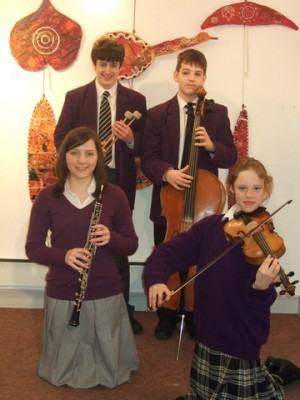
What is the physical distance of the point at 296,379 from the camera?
7.85 feet

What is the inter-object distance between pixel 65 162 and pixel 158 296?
2.92 feet

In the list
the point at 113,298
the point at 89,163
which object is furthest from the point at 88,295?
the point at 89,163

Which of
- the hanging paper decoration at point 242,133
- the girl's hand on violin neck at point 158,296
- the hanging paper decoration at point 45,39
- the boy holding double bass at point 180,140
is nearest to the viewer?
the girl's hand on violin neck at point 158,296

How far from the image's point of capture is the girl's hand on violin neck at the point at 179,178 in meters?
2.55

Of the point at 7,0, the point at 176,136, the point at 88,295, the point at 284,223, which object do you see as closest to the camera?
A: the point at 88,295

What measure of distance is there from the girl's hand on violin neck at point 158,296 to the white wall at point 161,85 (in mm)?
1700

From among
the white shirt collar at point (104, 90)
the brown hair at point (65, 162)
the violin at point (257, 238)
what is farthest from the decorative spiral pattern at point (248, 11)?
the violin at point (257, 238)

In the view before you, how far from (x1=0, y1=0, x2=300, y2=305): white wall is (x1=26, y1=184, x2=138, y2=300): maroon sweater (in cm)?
110

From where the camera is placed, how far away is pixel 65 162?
2.31m

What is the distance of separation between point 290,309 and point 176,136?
147 centimetres

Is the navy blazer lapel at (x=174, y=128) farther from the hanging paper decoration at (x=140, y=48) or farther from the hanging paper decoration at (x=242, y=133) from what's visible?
the hanging paper decoration at (x=242, y=133)

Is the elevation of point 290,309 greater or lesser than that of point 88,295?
lesser

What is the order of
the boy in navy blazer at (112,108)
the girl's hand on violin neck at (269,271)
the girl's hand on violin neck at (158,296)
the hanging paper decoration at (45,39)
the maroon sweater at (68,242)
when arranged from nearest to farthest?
the girl's hand on violin neck at (269,271) → the girl's hand on violin neck at (158,296) → the maroon sweater at (68,242) → the boy in navy blazer at (112,108) → the hanging paper decoration at (45,39)

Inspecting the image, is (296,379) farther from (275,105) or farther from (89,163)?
(275,105)
